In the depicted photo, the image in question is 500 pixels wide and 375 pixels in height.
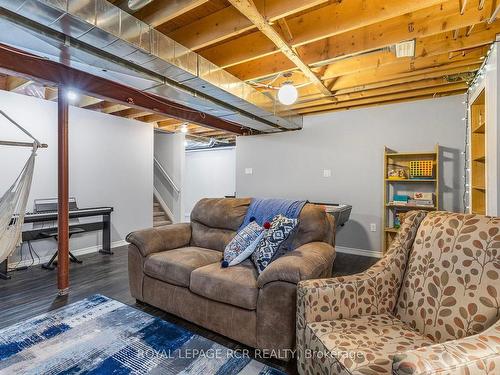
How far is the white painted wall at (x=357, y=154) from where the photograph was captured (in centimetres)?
382

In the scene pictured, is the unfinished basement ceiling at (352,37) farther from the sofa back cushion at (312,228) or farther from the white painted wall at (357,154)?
the sofa back cushion at (312,228)

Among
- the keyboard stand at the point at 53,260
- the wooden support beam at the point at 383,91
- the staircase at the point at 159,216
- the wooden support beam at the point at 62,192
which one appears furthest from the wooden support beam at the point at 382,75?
the staircase at the point at 159,216

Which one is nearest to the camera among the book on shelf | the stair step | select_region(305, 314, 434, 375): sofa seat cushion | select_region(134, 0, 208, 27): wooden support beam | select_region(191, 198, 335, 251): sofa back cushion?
select_region(305, 314, 434, 375): sofa seat cushion

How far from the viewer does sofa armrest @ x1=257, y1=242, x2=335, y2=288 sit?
159 cm

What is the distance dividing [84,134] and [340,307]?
4.46 metres

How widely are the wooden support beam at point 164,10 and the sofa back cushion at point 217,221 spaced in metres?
1.68

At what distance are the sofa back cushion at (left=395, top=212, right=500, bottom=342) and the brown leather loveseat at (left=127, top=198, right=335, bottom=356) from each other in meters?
0.55

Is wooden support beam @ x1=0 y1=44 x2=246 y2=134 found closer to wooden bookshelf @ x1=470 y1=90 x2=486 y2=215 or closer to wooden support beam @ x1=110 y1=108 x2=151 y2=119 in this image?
wooden support beam @ x1=110 y1=108 x2=151 y2=119

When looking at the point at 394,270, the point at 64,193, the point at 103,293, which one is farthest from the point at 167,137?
the point at 394,270

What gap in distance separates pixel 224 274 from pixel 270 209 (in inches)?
30.9

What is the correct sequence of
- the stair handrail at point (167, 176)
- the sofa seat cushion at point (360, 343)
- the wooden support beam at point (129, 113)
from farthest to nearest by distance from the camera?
1. the stair handrail at point (167, 176)
2. the wooden support beam at point (129, 113)
3. the sofa seat cushion at point (360, 343)

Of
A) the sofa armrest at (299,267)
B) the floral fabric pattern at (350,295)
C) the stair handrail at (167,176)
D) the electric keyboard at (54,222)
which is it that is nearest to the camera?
the floral fabric pattern at (350,295)

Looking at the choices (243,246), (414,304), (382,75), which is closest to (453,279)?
(414,304)

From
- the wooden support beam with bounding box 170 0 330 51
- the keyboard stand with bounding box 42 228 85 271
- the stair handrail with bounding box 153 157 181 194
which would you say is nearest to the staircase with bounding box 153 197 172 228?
the stair handrail with bounding box 153 157 181 194
